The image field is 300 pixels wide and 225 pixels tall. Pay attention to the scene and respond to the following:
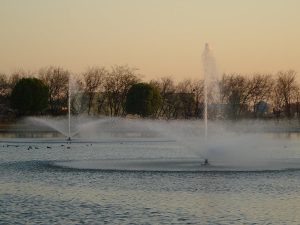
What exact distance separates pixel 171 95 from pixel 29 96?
3276 cm

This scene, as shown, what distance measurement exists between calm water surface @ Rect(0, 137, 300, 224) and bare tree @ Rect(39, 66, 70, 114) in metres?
87.4

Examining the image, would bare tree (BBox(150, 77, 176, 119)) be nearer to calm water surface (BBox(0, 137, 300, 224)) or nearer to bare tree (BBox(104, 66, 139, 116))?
bare tree (BBox(104, 66, 139, 116))

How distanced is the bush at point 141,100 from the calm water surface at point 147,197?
79.1 metres

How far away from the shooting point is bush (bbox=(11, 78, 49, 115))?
340 feet

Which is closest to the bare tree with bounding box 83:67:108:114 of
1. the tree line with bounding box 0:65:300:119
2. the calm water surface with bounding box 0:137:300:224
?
the tree line with bounding box 0:65:300:119

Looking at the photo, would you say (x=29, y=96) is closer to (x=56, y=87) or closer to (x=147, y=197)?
(x=56, y=87)

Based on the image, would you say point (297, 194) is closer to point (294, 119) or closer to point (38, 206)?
point (38, 206)

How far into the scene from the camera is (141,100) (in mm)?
108125

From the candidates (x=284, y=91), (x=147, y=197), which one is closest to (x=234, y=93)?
(x=284, y=91)

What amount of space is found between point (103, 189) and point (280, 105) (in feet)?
363

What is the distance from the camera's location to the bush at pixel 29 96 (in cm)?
10362

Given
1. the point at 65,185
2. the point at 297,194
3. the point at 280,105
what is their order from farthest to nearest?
the point at 280,105, the point at 65,185, the point at 297,194

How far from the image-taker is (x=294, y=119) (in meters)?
125

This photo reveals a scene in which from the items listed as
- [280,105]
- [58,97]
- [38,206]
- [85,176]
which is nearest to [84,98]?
[58,97]
